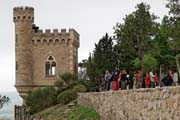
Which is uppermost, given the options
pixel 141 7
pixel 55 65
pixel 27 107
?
pixel 141 7

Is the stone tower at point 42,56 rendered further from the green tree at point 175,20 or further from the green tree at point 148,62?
the green tree at point 175,20

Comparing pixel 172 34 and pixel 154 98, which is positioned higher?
pixel 172 34

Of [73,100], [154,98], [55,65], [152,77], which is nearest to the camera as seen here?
[154,98]

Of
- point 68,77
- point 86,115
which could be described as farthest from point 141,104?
point 68,77

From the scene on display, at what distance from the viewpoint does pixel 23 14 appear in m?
76.2

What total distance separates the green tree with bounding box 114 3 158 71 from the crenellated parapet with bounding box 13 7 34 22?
13.6m

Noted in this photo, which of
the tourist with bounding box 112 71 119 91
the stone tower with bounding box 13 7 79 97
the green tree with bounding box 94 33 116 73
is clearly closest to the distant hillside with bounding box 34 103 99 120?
the tourist with bounding box 112 71 119 91

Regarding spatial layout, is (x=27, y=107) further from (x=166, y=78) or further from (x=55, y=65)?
(x=166, y=78)

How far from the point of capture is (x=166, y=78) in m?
26.3

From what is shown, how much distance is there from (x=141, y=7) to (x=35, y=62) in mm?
15370

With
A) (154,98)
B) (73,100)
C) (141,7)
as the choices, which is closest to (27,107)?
(73,100)

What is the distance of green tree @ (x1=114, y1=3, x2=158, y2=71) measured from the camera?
6594 centimetres

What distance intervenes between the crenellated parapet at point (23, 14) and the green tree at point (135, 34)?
44.6ft

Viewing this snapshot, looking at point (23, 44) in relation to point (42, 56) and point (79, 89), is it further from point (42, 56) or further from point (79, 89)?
point (79, 89)
